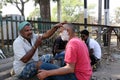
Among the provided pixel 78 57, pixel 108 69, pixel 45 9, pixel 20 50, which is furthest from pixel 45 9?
pixel 78 57

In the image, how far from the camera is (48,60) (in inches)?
178

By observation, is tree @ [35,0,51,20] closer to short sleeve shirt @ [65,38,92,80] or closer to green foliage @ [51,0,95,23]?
short sleeve shirt @ [65,38,92,80]

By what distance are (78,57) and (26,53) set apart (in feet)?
2.90

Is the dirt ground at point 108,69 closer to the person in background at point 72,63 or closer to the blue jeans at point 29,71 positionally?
the blue jeans at point 29,71

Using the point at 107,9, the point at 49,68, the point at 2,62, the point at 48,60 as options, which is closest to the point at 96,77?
the point at 2,62

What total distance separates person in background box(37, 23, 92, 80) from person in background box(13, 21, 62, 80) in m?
0.41

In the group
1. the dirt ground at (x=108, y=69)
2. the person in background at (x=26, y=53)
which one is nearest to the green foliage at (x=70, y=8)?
the dirt ground at (x=108, y=69)

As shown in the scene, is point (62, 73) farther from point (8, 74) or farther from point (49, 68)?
point (8, 74)

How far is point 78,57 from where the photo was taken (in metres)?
3.54

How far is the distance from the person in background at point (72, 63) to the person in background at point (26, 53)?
0.41 m

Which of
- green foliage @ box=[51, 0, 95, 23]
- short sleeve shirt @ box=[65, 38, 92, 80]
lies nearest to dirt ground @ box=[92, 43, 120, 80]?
short sleeve shirt @ box=[65, 38, 92, 80]

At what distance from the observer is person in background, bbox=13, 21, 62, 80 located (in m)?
4.11

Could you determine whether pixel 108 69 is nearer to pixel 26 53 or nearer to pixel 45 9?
pixel 26 53

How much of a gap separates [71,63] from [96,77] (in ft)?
13.3
